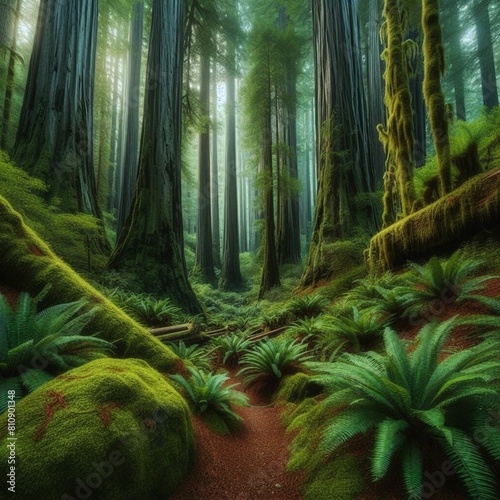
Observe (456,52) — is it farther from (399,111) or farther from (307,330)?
(307,330)

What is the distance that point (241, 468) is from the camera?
7.90 feet

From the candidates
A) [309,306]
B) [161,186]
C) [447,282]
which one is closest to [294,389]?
[447,282]

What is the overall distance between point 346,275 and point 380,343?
3.57 metres

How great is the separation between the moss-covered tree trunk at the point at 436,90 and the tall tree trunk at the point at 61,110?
7256 mm

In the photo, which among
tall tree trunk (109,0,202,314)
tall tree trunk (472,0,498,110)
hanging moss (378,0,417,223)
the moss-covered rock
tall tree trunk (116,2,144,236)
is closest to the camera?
the moss-covered rock

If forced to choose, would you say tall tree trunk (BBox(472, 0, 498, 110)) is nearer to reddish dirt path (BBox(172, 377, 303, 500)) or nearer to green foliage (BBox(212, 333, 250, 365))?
green foliage (BBox(212, 333, 250, 365))

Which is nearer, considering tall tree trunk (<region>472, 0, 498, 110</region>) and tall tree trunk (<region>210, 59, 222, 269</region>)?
tall tree trunk (<region>472, 0, 498, 110</region>)

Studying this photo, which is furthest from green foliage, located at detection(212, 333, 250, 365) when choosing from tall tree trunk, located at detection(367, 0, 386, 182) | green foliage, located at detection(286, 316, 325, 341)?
tall tree trunk, located at detection(367, 0, 386, 182)

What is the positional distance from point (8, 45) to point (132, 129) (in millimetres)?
5130

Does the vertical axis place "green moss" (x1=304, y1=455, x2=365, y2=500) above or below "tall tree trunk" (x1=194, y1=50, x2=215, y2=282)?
below

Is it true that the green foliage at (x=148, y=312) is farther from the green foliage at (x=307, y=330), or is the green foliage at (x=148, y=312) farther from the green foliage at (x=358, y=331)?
the green foliage at (x=358, y=331)

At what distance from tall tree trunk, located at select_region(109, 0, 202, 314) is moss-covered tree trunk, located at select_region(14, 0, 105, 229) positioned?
4.12 ft

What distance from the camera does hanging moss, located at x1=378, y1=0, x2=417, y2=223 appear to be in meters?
5.84

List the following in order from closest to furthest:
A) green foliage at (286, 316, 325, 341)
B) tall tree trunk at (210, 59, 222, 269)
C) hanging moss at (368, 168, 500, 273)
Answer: hanging moss at (368, 168, 500, 273), green foliage at (286, 316, 325, 341), tall tree trunk at (210, 59, 222, 269)
